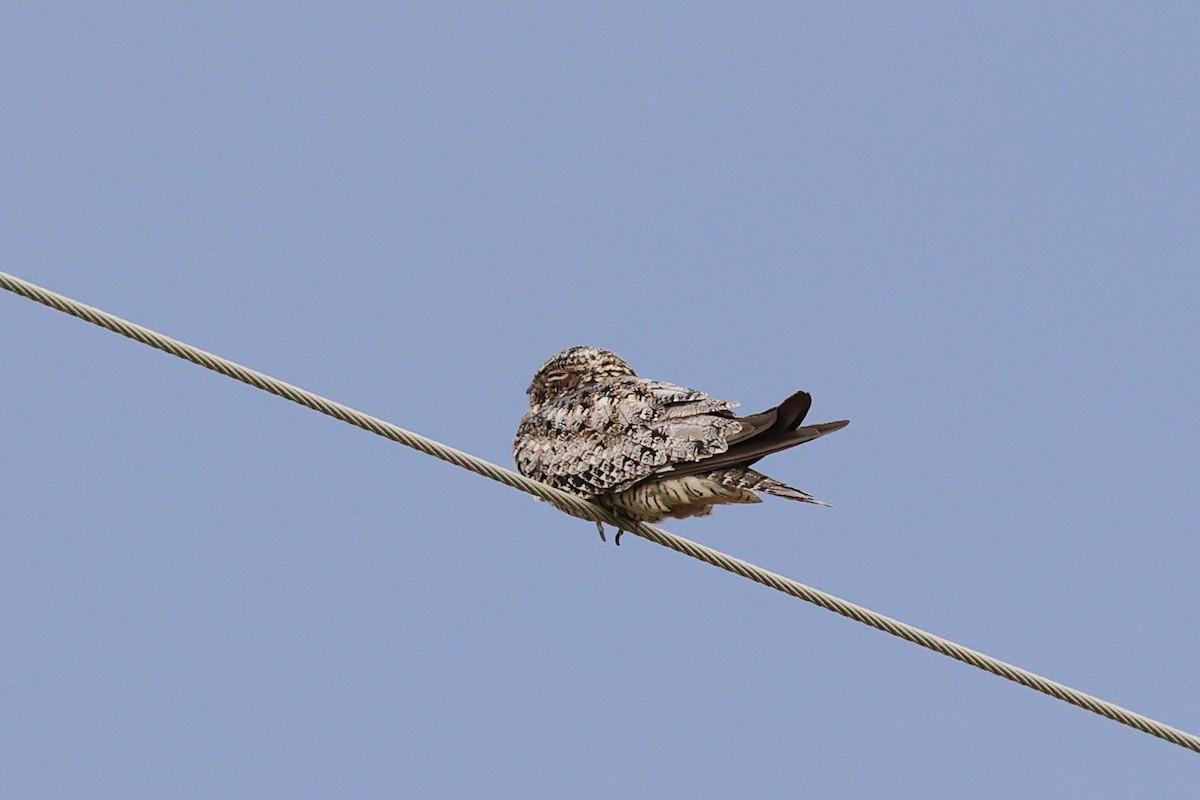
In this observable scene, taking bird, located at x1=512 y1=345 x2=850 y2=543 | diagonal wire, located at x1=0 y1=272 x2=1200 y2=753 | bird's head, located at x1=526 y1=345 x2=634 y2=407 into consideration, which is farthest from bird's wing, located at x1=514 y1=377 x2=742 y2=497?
diagonal wire, located at x1=0 y1=272 x2=1200 y2=753

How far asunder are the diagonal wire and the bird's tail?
43 centimetres

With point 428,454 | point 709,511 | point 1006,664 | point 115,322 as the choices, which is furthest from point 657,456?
point 115,322

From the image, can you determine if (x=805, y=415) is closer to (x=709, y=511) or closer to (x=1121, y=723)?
(x=709, y=511)

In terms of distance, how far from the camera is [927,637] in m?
8.13

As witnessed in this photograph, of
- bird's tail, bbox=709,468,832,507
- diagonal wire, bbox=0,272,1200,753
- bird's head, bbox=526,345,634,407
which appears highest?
bird's head, bbox=526,345,634,407

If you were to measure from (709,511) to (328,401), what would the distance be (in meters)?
2.14

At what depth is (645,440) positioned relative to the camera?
30.3 feet

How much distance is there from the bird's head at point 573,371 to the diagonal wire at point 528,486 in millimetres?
1872

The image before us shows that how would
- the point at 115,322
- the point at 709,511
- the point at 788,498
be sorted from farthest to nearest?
the point at 709,511 < the point at 788,498 < the point at 115,322

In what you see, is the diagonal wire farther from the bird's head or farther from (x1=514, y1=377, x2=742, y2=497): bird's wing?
the bird's head

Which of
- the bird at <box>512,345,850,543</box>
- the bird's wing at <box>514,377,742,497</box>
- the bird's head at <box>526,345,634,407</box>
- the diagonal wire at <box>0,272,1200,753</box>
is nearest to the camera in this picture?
the diagonal wire at <box>0,272,1200,753</box>

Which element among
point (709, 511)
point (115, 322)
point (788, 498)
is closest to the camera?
point (115, 322)

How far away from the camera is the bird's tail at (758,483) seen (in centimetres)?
860

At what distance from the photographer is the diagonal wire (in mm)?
7969
